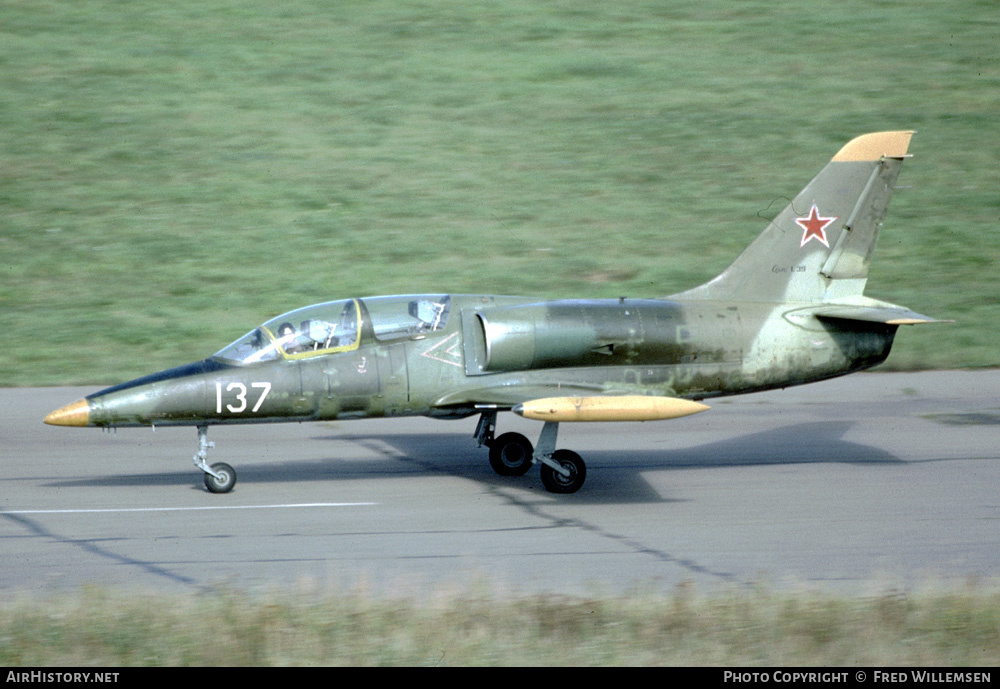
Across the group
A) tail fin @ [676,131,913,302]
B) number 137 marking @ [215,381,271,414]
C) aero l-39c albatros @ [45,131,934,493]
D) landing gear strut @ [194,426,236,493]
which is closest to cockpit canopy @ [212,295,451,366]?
aero l-39c albatros @ [45,131,934,493]

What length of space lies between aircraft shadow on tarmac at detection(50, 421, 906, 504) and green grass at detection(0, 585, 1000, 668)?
4464mm

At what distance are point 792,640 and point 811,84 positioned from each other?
28.0 meters

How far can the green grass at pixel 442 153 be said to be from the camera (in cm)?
2283

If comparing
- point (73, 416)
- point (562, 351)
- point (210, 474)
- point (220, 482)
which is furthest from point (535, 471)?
point (73, 416)

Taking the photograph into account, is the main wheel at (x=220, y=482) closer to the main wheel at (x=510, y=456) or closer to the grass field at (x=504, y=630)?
the main wheel at (x=510, y=456)

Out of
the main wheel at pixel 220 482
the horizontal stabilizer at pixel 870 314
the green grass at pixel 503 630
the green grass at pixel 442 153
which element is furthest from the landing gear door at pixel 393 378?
the green grass at pixel 442 153

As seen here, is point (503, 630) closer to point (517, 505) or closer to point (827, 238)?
point (517, 505)

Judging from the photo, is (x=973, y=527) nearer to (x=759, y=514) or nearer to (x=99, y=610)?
(x=759, y=514)

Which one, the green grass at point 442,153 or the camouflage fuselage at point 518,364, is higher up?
the green grass at point 442,153

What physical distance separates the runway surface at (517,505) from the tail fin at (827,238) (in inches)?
90.1

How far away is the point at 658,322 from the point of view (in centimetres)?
1304

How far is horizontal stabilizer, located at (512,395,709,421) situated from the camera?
11.4 m

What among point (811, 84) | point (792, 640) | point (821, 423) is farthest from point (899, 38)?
point (792, 640)

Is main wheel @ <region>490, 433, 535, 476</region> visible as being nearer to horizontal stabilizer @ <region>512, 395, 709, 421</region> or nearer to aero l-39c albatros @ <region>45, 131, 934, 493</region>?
aero l-39c albatros @ <region>45, 131, 934, 493</region>
